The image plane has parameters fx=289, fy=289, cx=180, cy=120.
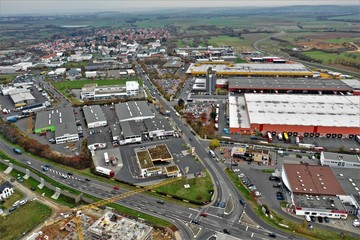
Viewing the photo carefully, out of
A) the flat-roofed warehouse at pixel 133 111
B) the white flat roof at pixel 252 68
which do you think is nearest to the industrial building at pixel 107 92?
the flat-roofed warehouse at pixel 133 111

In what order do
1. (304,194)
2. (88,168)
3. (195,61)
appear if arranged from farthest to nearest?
1. (195,61)
2. (88,168)
3. (304,194)

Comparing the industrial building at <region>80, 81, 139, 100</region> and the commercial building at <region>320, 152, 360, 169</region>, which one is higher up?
the industrial building at <region>80, 81, 139, 100</region>

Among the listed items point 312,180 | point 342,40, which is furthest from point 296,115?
point 342,40

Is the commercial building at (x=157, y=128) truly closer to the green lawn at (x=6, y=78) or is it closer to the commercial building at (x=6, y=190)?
the commercial building at (x=6, y=190)

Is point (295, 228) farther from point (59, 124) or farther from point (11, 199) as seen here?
point (59, 124)

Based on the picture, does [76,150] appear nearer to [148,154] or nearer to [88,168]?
[88,168]

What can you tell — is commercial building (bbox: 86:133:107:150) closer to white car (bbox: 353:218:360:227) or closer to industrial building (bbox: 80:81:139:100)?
industrial building (bbox: 80:81:139:100)

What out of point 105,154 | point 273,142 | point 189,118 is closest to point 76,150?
point 105,154

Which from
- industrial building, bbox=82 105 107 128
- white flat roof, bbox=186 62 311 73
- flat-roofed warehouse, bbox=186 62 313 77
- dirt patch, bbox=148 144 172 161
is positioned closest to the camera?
dirt patch, bbox=148 144 172 161

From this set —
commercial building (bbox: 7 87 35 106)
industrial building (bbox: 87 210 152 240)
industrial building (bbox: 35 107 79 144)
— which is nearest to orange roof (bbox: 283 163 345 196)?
industrial building (bbox: 87 210 152 240)
